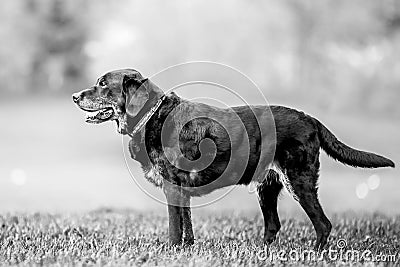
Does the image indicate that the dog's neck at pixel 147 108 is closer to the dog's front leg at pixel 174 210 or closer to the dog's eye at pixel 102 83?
the dog's eye at pixel 102 83

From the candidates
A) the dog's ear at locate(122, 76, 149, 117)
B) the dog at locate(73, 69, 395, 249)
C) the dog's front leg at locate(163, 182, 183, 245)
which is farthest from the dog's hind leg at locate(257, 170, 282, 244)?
the dog's ear at locate(122, 76, 149, 117)

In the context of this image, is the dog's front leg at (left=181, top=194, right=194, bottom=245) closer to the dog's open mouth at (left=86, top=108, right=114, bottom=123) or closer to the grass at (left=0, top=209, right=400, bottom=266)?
the grass at (left=0, top=209, right=400, bottom=266)

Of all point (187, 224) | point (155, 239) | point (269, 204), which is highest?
point (269, 204)

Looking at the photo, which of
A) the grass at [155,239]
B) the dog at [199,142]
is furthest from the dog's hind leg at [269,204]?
the dog at [199,142]

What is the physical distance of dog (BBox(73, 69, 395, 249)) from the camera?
661 cm

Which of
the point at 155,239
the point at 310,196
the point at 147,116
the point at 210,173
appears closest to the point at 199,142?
the point at 210,173

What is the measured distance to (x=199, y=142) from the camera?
262 inches

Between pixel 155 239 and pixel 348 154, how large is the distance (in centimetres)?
264

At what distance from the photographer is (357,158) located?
6941 millimetres

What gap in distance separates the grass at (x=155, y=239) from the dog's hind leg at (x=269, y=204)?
17cm

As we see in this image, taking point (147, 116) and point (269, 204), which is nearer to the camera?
point (147, 116)

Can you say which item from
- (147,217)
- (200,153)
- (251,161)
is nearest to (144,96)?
(200,153)

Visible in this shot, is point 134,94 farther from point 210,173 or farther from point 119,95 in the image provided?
point 210,173

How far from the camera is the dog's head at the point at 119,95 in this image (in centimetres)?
659
